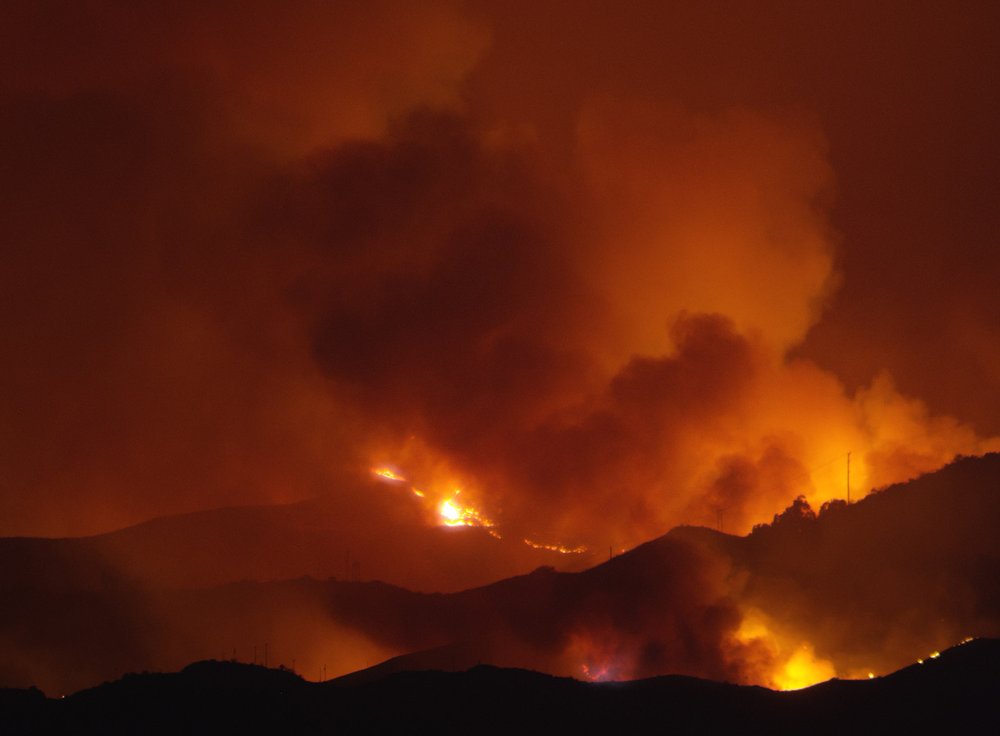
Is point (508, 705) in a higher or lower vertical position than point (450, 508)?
lower

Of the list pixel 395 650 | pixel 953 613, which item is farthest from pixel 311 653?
pixel 953 613

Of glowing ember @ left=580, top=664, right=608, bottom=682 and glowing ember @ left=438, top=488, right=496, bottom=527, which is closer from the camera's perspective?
glowing ember @ left=580, top=664, right=608, bottom=682

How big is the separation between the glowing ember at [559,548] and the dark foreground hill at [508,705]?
27.5m

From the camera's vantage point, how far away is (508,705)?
27.0 metres

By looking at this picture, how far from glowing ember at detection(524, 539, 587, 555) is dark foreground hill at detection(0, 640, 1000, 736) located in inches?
1083

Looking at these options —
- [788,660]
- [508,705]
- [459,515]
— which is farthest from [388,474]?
[508,705]

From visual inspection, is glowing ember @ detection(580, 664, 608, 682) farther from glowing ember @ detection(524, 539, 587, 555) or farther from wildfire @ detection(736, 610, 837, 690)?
glowing ember @ detection(524, 539, 587, 555)

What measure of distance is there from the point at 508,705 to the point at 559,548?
98.7ft

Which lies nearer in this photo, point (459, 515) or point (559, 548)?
point (559, 548)

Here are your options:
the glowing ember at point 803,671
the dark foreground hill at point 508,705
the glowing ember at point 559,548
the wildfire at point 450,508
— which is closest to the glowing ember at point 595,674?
the glowing ember at point 803,671

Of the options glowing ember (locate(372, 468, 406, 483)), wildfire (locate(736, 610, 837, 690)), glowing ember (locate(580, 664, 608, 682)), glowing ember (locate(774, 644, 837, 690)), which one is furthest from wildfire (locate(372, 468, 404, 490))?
glowing ember (locate(774, 644, 837, 690))

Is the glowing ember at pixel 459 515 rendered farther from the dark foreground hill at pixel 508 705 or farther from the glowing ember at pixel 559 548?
the dark foreground hill at pixel 508 705

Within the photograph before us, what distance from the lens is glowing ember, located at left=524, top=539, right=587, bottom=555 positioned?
55.9 m

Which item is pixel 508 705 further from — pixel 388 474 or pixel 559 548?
pixel 388 474
